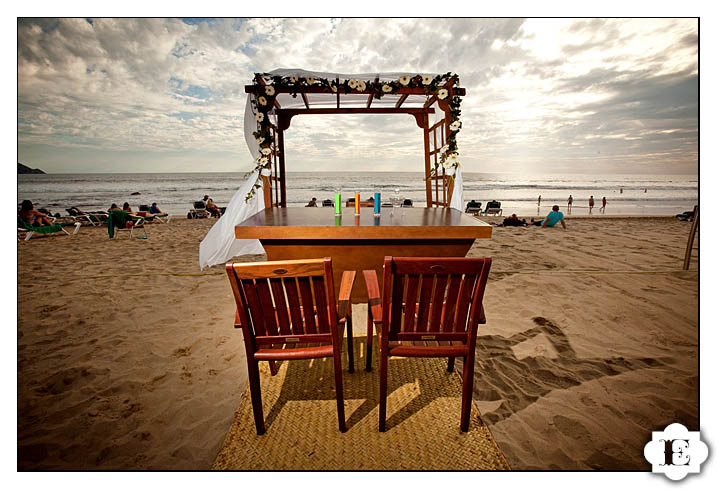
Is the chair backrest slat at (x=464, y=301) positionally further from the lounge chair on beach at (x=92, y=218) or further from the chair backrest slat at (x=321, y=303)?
the lounge chair on beach at (x=92, y=218)

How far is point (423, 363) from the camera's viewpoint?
2406 millimetres

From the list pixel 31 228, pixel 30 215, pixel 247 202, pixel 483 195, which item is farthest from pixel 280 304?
pixel 483 195

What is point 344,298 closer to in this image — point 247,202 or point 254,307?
point 254,307

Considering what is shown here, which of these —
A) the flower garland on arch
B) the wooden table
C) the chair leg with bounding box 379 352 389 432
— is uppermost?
the flower garland on arch

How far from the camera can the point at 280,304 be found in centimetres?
149

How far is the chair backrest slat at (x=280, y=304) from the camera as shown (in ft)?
4.68

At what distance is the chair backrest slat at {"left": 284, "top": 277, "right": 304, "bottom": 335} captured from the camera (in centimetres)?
144

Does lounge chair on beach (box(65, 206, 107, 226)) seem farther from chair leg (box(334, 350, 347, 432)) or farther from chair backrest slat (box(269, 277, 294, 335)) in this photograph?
chair leg (box(334, 350, 347, 432))

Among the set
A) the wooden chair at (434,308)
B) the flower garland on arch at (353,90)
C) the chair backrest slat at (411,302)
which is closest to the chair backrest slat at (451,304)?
the wooden chair at (434,308)

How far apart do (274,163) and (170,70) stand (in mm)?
9510

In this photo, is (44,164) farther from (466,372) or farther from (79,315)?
(466,372)

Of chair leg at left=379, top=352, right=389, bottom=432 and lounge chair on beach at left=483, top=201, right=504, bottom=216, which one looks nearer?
chair leg at left=379, top=352, right=389, bottom=432

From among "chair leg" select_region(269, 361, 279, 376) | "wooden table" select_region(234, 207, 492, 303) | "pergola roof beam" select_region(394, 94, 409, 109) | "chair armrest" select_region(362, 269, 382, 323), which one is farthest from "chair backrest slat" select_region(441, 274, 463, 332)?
"pergola roof beam" select_region(394, 94, 409, 109)

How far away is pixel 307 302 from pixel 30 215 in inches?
364
